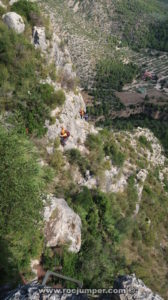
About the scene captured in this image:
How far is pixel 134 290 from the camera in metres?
6.69

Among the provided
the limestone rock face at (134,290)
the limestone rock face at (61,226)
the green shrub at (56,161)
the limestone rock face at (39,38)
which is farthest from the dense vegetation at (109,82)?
the limestone rock face at (134,290)

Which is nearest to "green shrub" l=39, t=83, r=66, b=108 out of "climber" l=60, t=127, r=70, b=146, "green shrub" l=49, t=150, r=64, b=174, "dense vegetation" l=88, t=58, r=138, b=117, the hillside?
the hillside

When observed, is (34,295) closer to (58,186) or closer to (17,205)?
(17,205)

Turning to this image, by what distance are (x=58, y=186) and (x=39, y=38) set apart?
10.8 meters

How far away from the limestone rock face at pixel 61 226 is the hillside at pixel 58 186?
53mm

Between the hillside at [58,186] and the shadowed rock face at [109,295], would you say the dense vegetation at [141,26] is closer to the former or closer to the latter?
the hillside at [58,186]

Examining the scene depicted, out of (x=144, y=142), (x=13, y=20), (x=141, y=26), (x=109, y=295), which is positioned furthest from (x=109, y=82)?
(x=109, y=295)

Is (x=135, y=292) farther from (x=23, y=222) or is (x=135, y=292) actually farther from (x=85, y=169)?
(x=85, y=169)

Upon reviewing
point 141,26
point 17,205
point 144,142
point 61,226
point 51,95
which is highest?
point 141,26

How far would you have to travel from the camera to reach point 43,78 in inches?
688

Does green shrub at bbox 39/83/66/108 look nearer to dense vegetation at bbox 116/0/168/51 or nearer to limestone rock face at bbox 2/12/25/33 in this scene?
limestone rock face at bbox 2/12/25/33

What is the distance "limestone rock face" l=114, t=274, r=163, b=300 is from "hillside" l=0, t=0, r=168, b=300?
0.14 ft

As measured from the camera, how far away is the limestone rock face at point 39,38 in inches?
698

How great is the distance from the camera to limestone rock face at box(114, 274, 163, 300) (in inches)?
254
